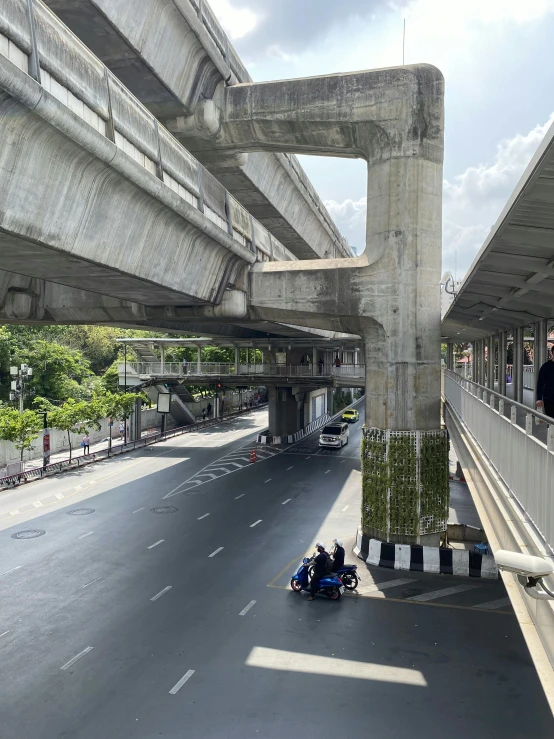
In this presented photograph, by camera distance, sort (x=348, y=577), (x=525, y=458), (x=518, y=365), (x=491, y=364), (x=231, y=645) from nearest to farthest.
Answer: (x=525, y=458) < (x=231, y=645) < (x=348, y=577) < (x=518, y=365) < (x=491, y=364)

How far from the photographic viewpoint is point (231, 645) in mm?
12094

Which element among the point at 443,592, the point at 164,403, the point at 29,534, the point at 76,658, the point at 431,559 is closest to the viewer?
the point at 76,658

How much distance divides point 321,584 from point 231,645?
3.40 metres

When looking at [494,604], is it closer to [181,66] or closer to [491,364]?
[491,364]

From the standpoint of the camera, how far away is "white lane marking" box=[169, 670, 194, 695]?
10.3 metres

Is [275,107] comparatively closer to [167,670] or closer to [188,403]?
[167,670]

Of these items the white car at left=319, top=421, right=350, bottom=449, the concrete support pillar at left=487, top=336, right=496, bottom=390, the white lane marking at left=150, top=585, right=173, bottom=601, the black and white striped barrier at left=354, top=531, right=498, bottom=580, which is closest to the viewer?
the white lane marking at left=150, top=585, right=173, bottom=601

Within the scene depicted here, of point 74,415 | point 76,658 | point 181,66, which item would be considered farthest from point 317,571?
point 74,415

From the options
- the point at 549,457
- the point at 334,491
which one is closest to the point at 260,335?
the point at 334,491

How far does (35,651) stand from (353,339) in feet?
104

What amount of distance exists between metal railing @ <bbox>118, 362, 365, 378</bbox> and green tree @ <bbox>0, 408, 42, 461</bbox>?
1420 centimetres

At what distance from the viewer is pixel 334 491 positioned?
1123 inches

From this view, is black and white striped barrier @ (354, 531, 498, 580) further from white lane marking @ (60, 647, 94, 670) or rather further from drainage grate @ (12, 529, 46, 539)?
drainage grate @ (12, 529, 46, 539)

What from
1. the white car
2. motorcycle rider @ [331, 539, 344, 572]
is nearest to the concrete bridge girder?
motorcycle rider @ [331, 539, 344, 572]
